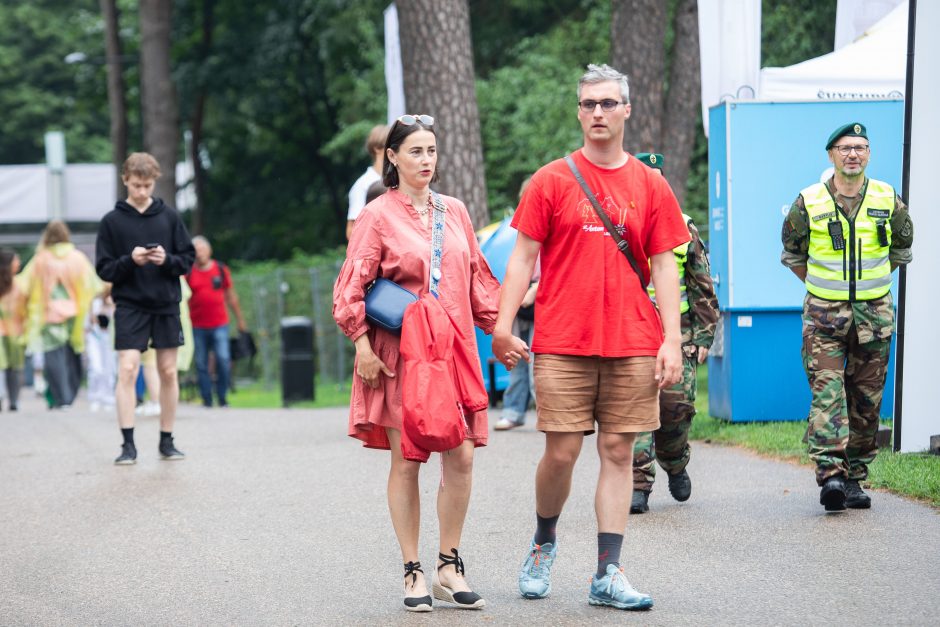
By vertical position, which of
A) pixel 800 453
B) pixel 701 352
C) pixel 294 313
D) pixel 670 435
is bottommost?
pixel 294 313

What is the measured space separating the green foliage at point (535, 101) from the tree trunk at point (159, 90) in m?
6.03

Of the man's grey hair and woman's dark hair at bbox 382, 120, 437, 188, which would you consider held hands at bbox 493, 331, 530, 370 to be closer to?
woman's dark hair at bbox 382, 120, 437, 188

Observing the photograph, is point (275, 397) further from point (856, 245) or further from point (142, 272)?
point (856, 245)

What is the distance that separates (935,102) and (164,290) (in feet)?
17.1

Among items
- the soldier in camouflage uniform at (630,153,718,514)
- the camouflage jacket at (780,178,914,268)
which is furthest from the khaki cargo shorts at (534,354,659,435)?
the camouflage jacket at (780,178,914,268)

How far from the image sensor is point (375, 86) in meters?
28.5

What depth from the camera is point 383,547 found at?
273 inches

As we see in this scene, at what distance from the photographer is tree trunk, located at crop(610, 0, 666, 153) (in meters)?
16.1

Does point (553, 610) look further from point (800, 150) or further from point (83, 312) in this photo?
point (83, 312)

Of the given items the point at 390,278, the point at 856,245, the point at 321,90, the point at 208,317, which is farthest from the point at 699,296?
the point at 321,90

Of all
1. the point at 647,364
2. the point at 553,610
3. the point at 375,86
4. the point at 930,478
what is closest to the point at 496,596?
the point at 553,610

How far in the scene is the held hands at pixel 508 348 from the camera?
A: 17.8ft

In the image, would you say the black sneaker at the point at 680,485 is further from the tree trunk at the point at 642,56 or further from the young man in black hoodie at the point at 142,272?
the tree trunk at the point at 642,56

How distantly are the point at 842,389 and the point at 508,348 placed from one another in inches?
104
